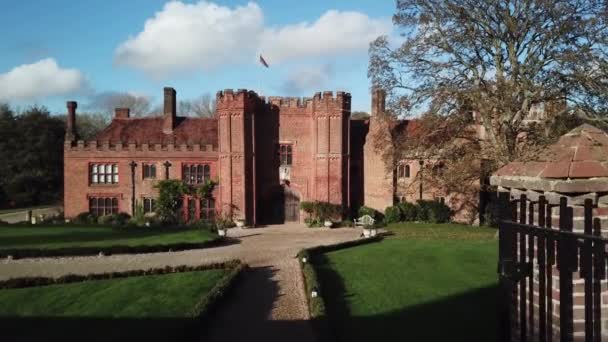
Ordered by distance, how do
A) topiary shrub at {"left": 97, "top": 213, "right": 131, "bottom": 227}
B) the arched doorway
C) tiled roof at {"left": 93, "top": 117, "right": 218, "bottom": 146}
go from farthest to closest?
tiled roof at {"left": 93, "top": 117, "right": 218, "bottom": 146}
the arched doorway
topiary shrub at {"left": 97, "top": 213, "right": 131, "bottom": 227}

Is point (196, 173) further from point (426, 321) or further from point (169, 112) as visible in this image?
point (426, 321)

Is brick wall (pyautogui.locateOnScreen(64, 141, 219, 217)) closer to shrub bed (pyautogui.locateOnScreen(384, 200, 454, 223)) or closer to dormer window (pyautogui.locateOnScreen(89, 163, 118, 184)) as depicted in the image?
dormer window (pyautogui.locateOnScreen(89, 163, 118, 184))

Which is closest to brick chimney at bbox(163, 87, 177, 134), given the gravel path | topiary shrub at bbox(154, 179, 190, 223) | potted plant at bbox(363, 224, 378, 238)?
topiary shrub at bbox(154, 179, 190, 223)

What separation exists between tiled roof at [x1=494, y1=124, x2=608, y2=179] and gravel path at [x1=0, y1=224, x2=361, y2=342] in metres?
7.71

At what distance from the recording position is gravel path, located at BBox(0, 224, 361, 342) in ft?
35.1

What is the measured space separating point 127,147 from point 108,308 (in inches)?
883

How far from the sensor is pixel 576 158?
2979mm

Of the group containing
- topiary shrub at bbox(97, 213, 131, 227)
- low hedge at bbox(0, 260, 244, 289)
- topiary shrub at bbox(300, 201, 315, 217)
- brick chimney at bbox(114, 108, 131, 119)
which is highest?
brick chimney at bbox(114, 108, 131, 119)

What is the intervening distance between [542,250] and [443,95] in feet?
60.9

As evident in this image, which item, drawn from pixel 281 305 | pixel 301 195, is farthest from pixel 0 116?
pixel 281 305

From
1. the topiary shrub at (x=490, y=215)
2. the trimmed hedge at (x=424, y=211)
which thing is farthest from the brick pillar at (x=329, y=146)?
the topiary shrub at (x=490, y=215)

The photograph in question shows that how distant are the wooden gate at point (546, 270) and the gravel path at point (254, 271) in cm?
712

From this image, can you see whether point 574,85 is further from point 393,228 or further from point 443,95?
point 393,228

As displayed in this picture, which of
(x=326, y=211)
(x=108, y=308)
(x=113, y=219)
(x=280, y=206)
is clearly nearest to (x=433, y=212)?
(x=326, y=211)
